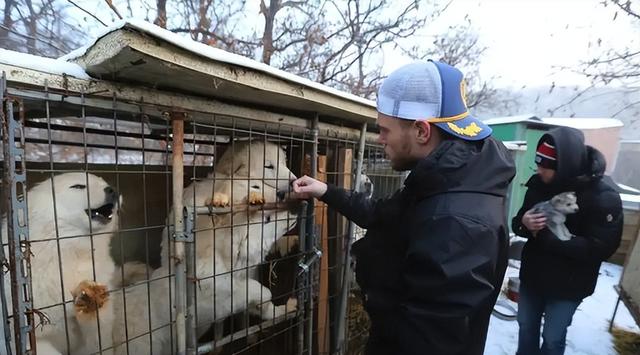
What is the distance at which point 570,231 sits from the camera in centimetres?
267

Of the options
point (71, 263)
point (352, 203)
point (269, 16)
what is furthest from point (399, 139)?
point (269, 16)

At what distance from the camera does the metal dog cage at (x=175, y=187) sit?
50.9 inches

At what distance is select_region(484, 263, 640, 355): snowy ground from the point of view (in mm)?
3891

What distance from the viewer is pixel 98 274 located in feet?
6.81

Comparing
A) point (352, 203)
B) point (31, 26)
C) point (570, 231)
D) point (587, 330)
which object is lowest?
point (587, 330)

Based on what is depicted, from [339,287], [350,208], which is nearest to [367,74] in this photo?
[339,287]

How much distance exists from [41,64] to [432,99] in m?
1.54

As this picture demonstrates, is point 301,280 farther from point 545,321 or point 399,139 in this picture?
point 545,321

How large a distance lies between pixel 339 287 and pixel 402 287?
2.10 m

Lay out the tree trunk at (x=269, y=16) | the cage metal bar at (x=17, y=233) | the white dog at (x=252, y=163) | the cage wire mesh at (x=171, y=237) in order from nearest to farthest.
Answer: the cage metal bar at (x=17, y=233), the cage wire mesh at (x=171, y=237), the white dog at (x=252, y=163), the tree trunk at (x=269, y=16)

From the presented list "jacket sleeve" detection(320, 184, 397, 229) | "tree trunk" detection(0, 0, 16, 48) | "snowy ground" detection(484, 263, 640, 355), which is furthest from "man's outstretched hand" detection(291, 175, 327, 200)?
"tree trunk" detection(0, 0, 16, 48)

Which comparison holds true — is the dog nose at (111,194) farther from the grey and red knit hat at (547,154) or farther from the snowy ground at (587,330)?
the snowy ground at (587,330)

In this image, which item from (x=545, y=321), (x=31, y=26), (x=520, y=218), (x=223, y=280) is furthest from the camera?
(x=31, y=26)

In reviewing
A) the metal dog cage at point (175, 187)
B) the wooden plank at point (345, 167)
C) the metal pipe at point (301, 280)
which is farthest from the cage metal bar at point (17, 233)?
the wooden plank at point (345, 167)
